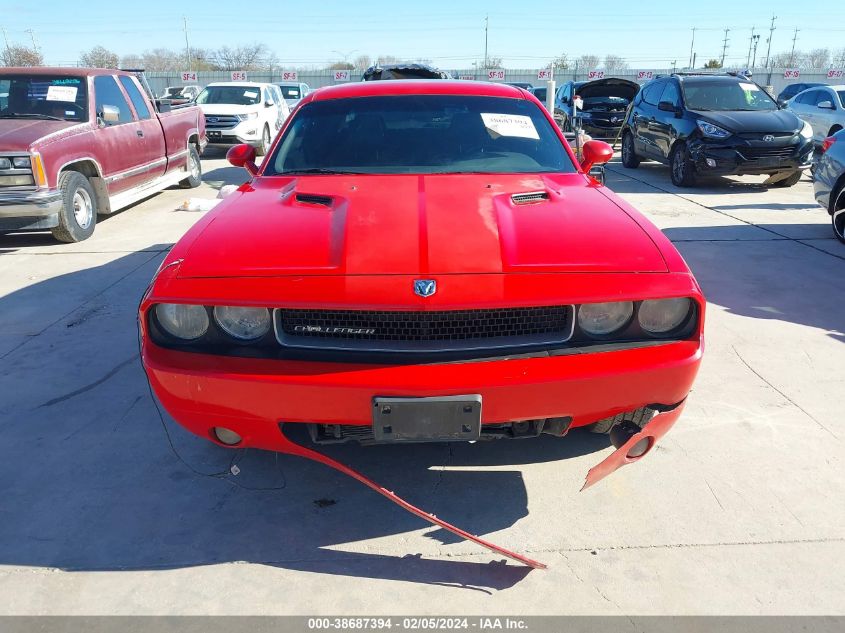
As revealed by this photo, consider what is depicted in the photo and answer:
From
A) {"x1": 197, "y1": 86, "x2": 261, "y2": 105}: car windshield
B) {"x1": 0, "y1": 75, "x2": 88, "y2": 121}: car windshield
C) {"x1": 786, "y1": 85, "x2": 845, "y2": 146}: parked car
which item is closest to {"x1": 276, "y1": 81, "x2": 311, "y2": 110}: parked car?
{"x1": 197, "y1": 86, "x2": 261, "y2": 105}: car windshield

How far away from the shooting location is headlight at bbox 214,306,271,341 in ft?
7.80

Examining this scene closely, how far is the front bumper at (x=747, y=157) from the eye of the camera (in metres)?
9.57

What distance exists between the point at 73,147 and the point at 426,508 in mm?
6226

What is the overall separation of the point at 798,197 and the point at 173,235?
869 cm

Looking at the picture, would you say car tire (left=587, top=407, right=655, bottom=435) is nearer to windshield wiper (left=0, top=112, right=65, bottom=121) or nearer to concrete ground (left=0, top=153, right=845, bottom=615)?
concrete ground (left=0, top=153, right=845, bottom=615)

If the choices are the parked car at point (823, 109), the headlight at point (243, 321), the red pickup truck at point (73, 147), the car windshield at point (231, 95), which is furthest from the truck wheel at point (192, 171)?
the parked car at point (823, 109)

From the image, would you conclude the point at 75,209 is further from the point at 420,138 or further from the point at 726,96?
the point at 726,96

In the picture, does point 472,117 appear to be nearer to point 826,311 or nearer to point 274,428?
point 274,428

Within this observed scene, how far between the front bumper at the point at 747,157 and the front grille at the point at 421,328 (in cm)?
857

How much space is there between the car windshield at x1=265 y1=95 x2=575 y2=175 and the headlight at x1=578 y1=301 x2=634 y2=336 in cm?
128

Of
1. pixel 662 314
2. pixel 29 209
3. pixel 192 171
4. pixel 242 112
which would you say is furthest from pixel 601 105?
pixel 662 314

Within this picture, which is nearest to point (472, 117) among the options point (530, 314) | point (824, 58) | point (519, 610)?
point (530, 314)

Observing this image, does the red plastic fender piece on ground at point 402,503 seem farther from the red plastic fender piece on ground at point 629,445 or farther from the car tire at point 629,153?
the car tire at point 629,153

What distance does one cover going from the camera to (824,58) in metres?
84.9
